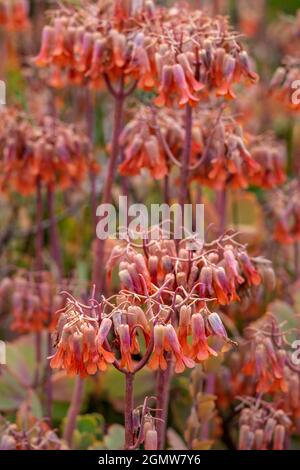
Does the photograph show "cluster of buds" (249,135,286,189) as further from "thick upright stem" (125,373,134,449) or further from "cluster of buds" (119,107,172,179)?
"thick upright stem" (125,373,134,449)

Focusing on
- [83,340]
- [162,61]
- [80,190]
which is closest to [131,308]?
[83,340]

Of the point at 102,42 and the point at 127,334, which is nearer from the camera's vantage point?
the point at 127,334

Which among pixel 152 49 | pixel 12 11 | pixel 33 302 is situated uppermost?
pixel 12 11

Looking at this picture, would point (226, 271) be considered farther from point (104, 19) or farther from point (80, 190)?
point (80, 190)

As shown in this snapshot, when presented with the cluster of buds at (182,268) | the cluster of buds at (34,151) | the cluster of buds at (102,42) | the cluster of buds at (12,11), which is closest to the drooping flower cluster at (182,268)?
the cluster of buds at (182,268)

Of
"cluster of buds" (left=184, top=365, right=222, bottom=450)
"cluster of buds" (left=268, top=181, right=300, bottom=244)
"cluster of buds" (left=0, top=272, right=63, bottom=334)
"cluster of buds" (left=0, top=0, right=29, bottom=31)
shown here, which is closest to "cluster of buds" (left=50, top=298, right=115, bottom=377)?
"cluster of buds" (left=184, top=365, right=222, bottom=450)

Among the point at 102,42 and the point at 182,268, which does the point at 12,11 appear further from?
the point at 182,268

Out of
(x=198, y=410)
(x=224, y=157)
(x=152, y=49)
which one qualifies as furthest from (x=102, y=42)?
(x=198, y=410)
